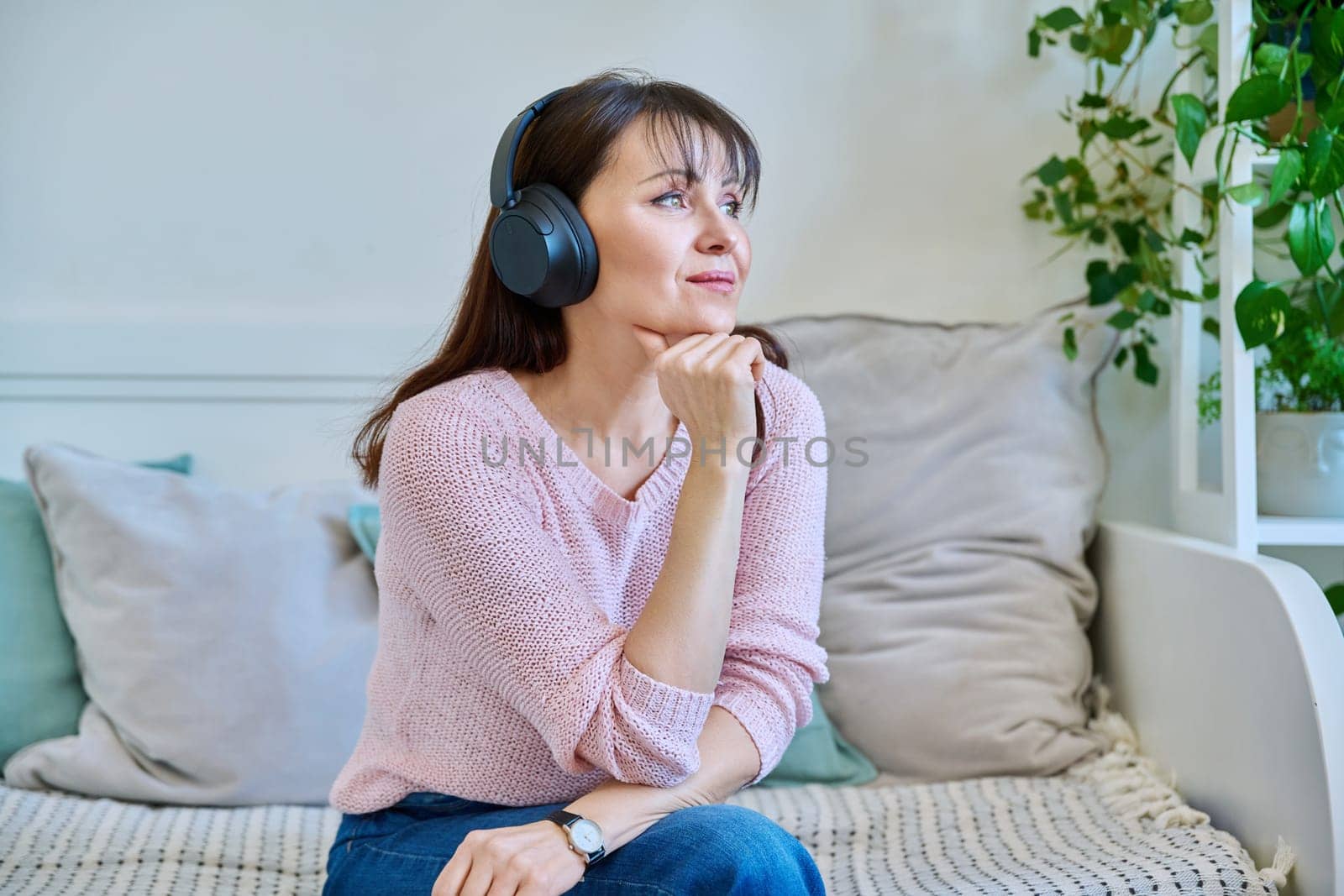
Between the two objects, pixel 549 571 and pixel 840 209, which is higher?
pixel 840 209

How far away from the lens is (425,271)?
1.76 m

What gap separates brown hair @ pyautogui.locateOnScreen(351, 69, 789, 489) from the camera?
1033 millimetres

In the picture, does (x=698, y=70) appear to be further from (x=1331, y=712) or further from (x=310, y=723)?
(x=1331, y=712)

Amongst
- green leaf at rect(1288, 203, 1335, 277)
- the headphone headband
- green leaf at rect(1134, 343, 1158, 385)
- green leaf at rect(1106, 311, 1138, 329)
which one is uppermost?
the headphone headband

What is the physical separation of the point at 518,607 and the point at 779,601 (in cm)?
27

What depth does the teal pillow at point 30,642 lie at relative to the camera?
1.46 meters

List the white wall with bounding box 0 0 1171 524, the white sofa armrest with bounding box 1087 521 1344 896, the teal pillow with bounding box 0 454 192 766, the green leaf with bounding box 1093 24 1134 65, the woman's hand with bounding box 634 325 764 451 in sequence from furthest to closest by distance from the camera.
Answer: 1. the white wall with bounding box 0 0 1171 524
2. the green leaf with bounding box 1093 24 1134 65
3. the teal pillow with bounding box 0 454 192 766
4. the white sofa armrest with bounding box 1087 521 1344 896
5. the woman's hand with bounding box 634 325 764 451

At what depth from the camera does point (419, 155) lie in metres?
1.75

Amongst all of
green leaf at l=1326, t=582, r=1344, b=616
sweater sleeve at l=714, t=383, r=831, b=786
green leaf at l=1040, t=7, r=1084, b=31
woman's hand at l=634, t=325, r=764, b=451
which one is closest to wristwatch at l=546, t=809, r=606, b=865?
sweater sleeve at l=714, t=383, r=831, b=786

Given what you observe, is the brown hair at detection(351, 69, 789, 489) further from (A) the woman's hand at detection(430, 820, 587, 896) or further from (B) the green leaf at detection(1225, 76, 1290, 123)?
(B) the green leaf at detection(1225, 76, 1290, 123)

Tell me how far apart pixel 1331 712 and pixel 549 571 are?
74 cm

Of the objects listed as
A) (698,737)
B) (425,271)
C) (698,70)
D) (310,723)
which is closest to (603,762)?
(698,737)

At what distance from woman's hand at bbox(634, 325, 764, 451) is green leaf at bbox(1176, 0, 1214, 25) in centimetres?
86

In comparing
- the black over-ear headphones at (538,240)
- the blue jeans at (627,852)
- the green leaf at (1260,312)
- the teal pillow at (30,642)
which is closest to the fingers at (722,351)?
the black over-ear headphones at (538,240)
